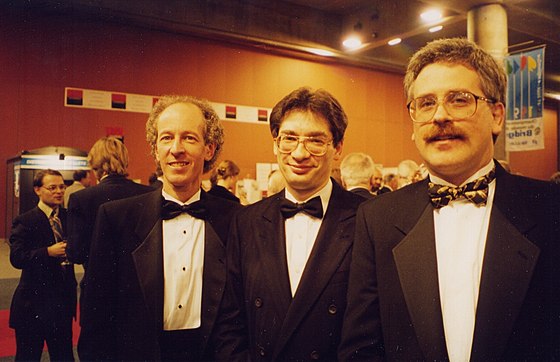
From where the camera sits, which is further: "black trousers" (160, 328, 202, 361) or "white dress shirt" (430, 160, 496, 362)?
"black trousers" (160, 328, 202, 361)

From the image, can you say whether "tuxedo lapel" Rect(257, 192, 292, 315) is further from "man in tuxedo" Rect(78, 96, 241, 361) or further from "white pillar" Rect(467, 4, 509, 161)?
"white pillar" Rect(467, 4, 509, 161)

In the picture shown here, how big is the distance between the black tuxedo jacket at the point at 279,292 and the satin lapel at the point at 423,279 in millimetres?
285

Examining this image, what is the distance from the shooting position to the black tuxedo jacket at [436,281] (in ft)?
4.29

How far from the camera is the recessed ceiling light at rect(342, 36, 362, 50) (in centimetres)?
967

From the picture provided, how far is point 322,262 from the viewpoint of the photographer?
67.9 inches

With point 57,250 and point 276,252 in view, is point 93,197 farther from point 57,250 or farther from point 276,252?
point 276,252

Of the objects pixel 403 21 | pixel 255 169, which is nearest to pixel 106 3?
pixel 255 169

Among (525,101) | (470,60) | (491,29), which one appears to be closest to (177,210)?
(470,60)

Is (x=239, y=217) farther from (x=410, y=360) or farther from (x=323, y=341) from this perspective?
(x=410, y=360)

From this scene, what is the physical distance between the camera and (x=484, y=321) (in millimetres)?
1319

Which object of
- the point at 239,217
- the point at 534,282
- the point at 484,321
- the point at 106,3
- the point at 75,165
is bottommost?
the point at 484,321

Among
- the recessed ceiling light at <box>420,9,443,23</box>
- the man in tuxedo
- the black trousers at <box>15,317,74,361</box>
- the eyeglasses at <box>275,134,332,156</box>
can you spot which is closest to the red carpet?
the black trousers at <box>15,317,74,361</box>

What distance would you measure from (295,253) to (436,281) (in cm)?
57

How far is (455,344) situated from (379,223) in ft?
1.42
